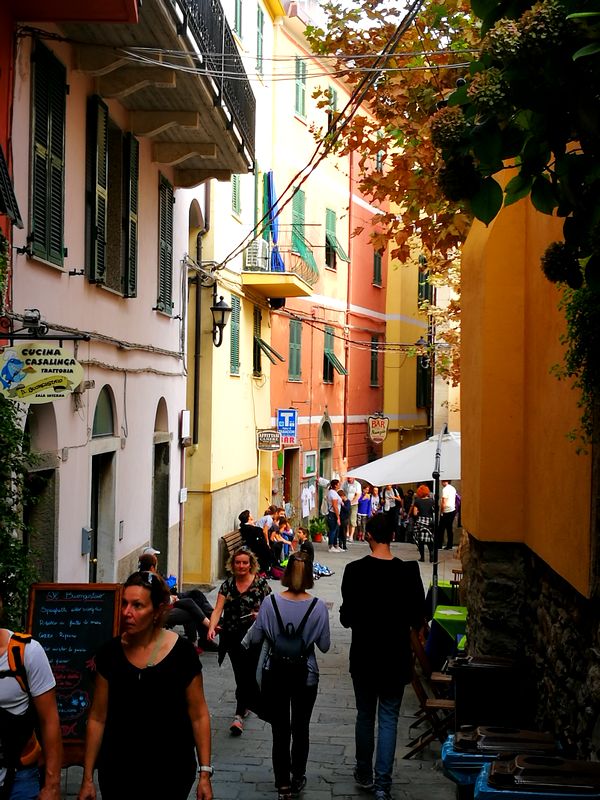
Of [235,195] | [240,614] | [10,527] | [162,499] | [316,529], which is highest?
[235,195]

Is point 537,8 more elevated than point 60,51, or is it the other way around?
point 60,51

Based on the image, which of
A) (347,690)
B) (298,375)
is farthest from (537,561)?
(298,375)

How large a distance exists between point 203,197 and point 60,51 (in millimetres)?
9567

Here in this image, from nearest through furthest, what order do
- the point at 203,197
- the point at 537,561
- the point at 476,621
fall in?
the point at 537,561 → the point at 476,621 → the point at 203,197

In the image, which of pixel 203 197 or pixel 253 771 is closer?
pixel 253 771

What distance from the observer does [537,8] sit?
4129mm

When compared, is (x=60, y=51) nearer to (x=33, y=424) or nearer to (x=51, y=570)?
(x=33, y=424)

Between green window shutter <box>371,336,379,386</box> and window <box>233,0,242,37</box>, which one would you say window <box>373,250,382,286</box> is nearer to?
green window shutter <box>371,336,379,386</box>

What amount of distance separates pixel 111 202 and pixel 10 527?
20.5ft

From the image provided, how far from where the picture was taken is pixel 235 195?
23.4m

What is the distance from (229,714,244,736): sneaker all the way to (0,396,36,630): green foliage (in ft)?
8.16

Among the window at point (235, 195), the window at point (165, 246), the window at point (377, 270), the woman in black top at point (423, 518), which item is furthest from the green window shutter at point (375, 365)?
the window at point (165, 246)

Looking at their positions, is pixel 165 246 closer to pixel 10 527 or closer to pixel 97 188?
pixel 97 188

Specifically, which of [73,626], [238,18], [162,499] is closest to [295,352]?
[238,18]
